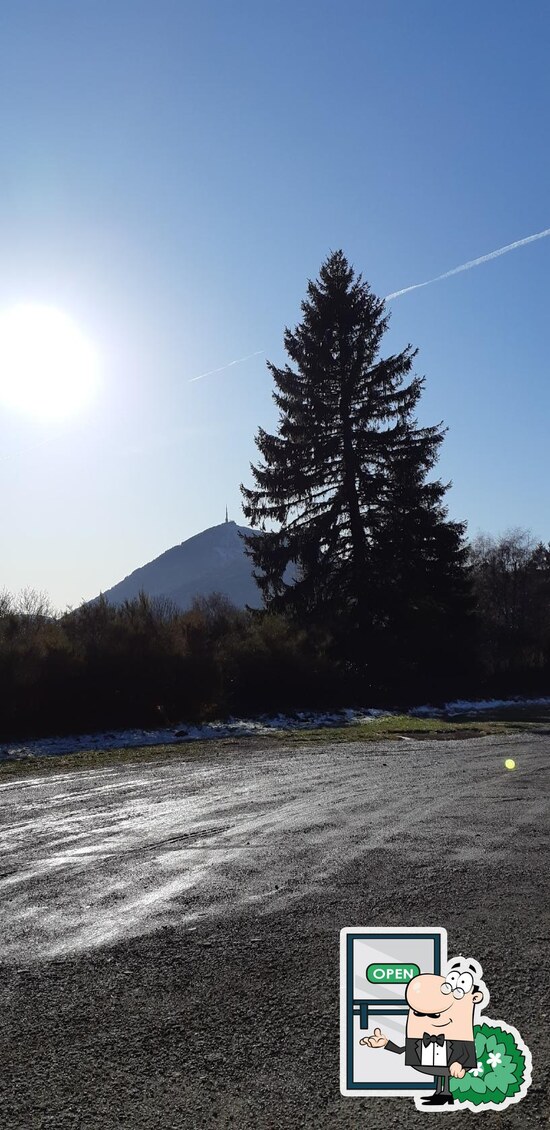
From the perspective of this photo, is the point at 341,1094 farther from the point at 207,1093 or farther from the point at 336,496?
the point at 336,496

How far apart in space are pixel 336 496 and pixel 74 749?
67.4 feet

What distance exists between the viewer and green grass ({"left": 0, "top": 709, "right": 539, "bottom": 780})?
13.6m

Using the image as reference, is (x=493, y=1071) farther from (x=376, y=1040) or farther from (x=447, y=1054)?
(x=376, y=1040)

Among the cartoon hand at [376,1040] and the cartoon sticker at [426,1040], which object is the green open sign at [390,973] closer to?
the cartoon sticker at [426,1040]

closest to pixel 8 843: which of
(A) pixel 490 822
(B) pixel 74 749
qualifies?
(A) pixel 490 822

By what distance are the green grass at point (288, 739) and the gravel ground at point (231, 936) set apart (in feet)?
15.2

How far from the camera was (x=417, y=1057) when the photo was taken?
296cm

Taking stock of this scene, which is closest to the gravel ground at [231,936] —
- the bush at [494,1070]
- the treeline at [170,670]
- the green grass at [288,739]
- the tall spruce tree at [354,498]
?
the bush at [494,1070]

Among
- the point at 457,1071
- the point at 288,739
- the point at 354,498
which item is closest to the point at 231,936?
the point at 457,1071

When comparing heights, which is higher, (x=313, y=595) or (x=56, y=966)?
(x=313, y=595)

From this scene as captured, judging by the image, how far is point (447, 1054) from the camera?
2979 millimetres

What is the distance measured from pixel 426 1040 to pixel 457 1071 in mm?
151

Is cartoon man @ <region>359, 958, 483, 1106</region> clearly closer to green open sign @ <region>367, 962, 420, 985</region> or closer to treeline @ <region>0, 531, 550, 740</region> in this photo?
green open sign @ <region>367, 962, 420, 985</region>

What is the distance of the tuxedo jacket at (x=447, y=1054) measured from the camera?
2939 millimetres
